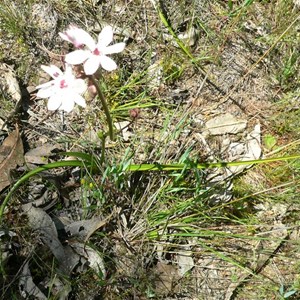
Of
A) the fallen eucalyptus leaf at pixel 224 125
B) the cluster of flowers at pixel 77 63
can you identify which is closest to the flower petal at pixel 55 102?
→ the cluster of flowers at pixel 77 63

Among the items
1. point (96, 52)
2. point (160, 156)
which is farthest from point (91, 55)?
point (160, 156)

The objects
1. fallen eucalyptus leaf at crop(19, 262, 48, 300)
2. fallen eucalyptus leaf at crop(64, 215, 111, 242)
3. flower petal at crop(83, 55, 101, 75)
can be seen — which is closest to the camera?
flower petal at crop(83, 55, 101, 75)

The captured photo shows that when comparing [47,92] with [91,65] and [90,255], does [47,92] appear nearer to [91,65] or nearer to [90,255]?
[91,65]

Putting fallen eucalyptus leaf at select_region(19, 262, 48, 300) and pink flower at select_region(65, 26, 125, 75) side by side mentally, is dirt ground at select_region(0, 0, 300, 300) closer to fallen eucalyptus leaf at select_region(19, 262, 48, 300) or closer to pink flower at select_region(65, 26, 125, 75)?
fallen eucalyptus leaf at select_region(19, 262, 48, 300)

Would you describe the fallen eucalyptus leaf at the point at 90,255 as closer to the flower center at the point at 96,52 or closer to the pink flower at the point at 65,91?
the pink flower at the point at 65,91

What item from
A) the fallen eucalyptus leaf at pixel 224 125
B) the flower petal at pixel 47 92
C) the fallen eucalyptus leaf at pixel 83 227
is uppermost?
the fallen eucalyptus leaf at pixel 224 125

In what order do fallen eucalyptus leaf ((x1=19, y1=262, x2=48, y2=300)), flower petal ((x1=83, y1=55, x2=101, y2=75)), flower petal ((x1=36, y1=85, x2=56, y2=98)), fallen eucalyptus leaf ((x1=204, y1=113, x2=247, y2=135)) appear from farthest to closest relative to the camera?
fallen eucalyptus leaf ((x1=204, y1=113, x2=247, y2=135)), fallen eucalyptus leaf ((x1=19, y1=262, x2=48, y2=300)), flower petal ((x1=36, y1=85, x2=56, y2=98)), flower petal ((x1=83, y1=55, x2=101, y2=75))

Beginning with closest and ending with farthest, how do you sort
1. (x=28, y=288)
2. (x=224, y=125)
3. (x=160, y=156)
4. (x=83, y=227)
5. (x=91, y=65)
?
1. (x=91, y=65)
2. (x=28, y=288)
3. (x=83, y=227)
4. (x=160, y=156)
5. (x=224, y=125)

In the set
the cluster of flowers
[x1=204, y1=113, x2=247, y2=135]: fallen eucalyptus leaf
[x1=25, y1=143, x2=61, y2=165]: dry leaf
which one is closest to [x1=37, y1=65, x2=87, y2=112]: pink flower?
the cluster of flowers
